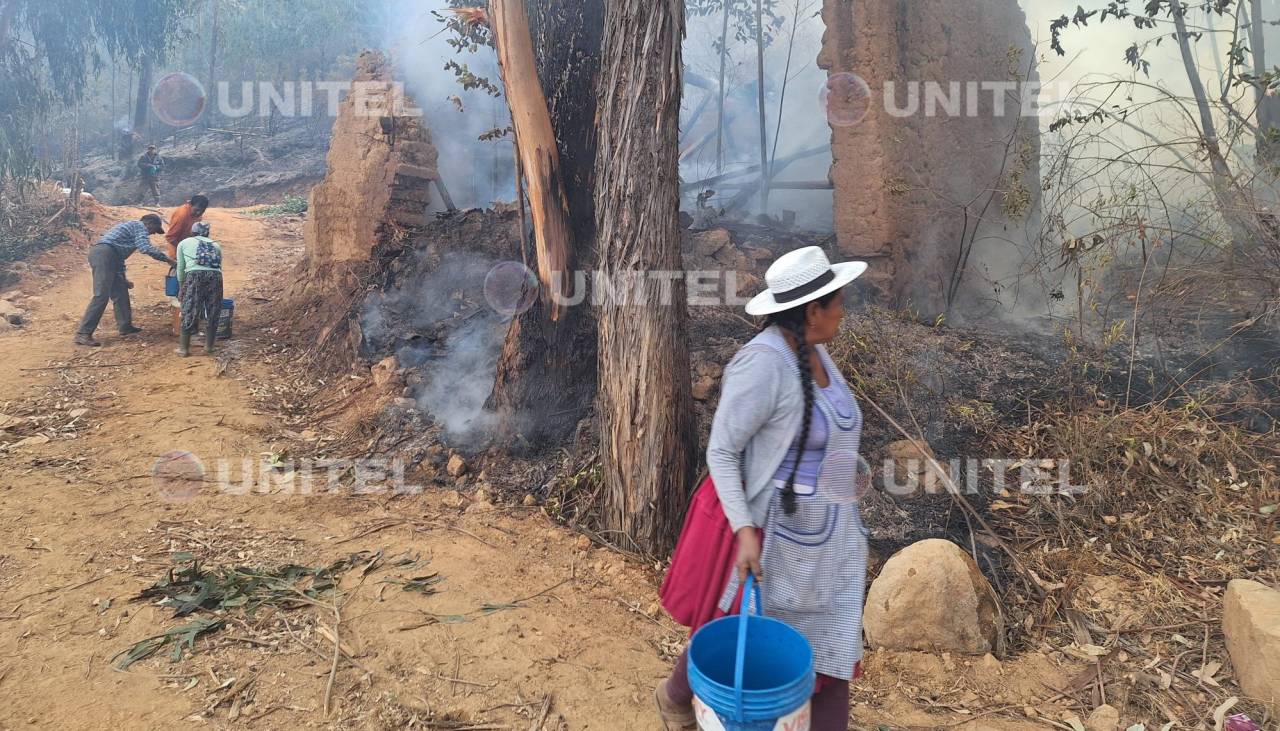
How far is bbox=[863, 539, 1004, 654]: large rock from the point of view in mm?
3572

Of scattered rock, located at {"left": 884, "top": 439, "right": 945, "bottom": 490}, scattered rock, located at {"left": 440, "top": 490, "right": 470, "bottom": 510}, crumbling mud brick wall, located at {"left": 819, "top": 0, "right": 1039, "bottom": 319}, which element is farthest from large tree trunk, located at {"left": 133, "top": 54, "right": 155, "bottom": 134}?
scattered rock, located at {"left": 884, "top": 439, "right": 945, "bottom": 490}

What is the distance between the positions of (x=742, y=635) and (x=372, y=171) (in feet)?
23.5

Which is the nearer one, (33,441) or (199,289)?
(33,441)

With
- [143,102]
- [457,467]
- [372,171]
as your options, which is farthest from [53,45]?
[457,467]

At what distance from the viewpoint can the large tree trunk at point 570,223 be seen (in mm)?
5520

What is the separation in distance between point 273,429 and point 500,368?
2.08m

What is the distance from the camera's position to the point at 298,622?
3480 mm

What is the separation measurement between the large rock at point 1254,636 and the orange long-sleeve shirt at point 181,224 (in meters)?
9.83

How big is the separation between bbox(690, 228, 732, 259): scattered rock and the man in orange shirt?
5724mm

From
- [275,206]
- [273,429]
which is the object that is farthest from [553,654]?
[275,206]

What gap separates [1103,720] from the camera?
311cm

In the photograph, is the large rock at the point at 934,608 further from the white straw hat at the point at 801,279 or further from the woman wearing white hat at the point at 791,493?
the white straw hat at the point at 801,279

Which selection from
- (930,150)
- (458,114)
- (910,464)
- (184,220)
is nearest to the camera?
(910,464)

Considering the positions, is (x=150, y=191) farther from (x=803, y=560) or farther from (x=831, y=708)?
(x=831, y=708)
